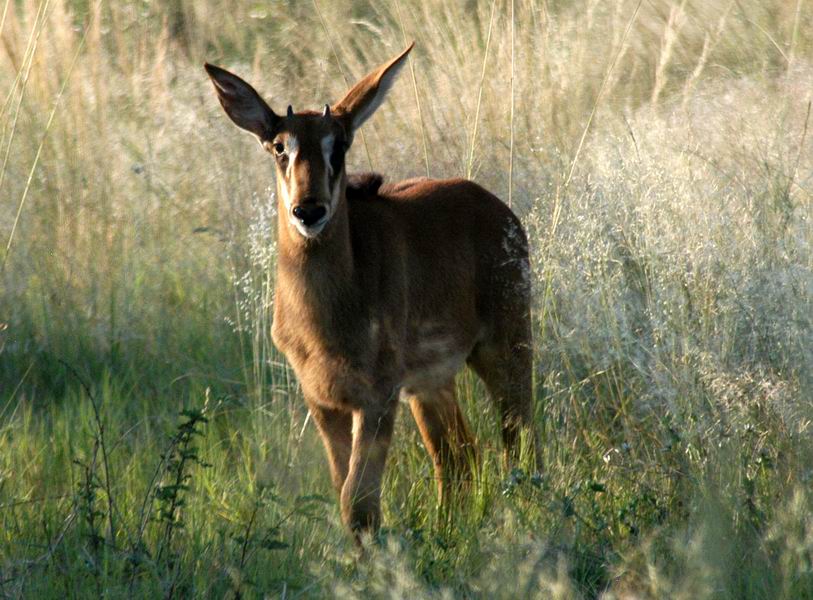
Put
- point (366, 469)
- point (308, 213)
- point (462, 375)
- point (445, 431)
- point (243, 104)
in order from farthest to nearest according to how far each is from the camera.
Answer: point (462, 375)
point (445, 431)
point (243, 104)
point (366, 469)
point (308, 213)

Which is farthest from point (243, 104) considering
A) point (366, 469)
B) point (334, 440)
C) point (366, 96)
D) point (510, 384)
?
point (510, 384)

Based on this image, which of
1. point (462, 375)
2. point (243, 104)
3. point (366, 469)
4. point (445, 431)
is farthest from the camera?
point (462, 375)

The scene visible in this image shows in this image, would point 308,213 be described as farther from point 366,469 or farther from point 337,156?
point 366,469

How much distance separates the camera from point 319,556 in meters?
4.36

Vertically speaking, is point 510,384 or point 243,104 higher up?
point 243,104

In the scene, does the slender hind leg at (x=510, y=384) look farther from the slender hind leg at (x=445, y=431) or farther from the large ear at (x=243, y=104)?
the large ear at (x=243, y=104)

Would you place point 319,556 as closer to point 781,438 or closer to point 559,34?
point 781,438

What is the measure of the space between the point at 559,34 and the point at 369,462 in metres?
4.08

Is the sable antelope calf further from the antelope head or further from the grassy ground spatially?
the grassy ground

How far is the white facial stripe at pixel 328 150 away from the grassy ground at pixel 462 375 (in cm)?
93

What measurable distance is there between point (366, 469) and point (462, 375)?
1.23m

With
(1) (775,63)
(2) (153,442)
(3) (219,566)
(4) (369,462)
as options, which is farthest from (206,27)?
(3) (219,566)

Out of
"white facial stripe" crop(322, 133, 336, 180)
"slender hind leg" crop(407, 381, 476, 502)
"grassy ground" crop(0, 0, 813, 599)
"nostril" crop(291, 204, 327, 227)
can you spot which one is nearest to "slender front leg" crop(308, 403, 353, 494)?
"grassy ground" crop(0, 0, 813, 599)

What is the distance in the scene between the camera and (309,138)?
491 centimetres
